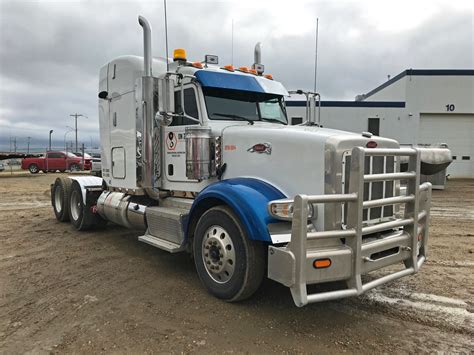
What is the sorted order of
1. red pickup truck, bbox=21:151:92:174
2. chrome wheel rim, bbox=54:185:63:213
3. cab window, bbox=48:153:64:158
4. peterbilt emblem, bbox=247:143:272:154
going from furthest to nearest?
cab window, bbox=48:153:64:158, red pickup truck, bbox=21:151:92:174, chrome wheel rim, bbox=54:185:63:213, peterbilt emblem, bbox=247:143:272:154

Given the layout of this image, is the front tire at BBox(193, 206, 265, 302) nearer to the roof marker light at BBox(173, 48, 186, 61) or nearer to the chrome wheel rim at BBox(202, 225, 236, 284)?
the chrome wheel rim at BBox(202, 225, 236, 284)

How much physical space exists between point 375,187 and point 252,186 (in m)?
1.26

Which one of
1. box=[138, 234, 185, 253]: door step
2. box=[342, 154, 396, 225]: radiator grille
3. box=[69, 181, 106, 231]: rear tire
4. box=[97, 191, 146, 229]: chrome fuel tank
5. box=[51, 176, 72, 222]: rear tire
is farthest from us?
box=[51, 176, 72, 222]: rear tire

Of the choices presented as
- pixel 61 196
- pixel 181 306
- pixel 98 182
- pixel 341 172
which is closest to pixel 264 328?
pixel 181 306

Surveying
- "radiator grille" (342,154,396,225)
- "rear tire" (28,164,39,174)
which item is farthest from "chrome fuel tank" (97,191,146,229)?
"rear tire" (28,164,39,174)

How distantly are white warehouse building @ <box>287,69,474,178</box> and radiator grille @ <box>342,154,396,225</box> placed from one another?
20.6m

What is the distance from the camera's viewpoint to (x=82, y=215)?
7793 mm

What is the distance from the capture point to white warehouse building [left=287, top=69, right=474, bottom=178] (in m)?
24.2

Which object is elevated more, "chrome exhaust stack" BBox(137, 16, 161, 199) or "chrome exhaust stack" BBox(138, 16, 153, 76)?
"chrome exhaust stack" BBox(138, 16, 153, 76)

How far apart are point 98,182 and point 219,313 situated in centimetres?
522

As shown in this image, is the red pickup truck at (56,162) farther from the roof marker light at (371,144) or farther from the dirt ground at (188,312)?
the roof marker light at (371,144)

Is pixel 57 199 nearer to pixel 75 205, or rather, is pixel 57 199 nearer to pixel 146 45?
pixel 75 205

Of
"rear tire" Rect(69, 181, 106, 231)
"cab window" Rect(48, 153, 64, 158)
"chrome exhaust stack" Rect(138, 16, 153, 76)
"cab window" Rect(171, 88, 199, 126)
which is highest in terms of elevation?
"chrome exhaust stack" Rect(138, 16, 153, 76)

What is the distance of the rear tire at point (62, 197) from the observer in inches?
341
